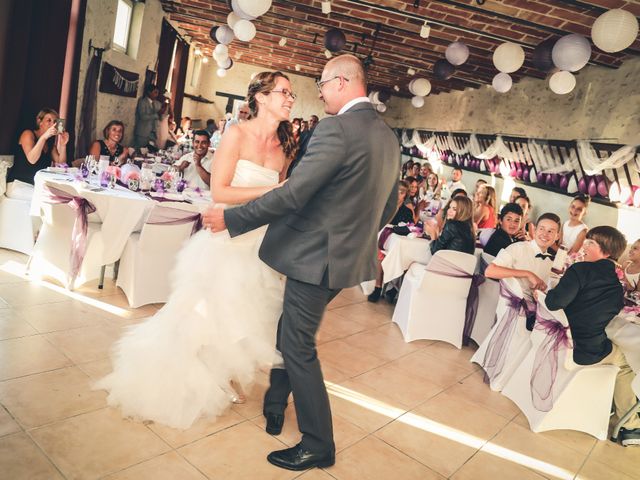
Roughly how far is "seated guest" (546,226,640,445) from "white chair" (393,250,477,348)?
1083 millimetres

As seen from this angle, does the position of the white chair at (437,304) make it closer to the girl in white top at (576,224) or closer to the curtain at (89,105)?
the girl in white top at (576,224)

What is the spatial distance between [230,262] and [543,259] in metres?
2.25

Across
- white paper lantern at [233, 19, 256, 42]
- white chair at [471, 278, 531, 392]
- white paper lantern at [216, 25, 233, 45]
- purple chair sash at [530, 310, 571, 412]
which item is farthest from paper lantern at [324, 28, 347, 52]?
purple chair sash at [530, 310, 571, 412]

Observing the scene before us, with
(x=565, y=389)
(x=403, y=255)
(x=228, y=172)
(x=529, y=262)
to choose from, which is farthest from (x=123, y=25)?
(x=565, y=389)

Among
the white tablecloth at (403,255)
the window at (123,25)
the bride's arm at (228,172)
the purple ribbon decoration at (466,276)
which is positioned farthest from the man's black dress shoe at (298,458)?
the window at (123,25)

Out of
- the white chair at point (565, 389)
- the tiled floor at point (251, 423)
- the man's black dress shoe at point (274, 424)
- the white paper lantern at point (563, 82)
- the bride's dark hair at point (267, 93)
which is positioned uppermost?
the white paper lantern at point (563, 82)

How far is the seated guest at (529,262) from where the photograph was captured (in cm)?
315

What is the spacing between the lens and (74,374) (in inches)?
94.0

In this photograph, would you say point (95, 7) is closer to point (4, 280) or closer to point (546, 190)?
point (4, 280)

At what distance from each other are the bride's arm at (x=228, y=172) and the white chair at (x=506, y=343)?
1.98 meters

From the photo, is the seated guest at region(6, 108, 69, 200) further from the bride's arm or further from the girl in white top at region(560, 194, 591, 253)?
the girl in white top at region(560, 194, 591, 253)

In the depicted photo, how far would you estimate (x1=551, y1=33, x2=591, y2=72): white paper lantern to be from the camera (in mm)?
4633

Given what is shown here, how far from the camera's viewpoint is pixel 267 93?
2227 mm

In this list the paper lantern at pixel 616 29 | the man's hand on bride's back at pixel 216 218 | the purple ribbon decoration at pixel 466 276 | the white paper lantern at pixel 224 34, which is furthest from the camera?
the white paper lantern at pixel 224 34
